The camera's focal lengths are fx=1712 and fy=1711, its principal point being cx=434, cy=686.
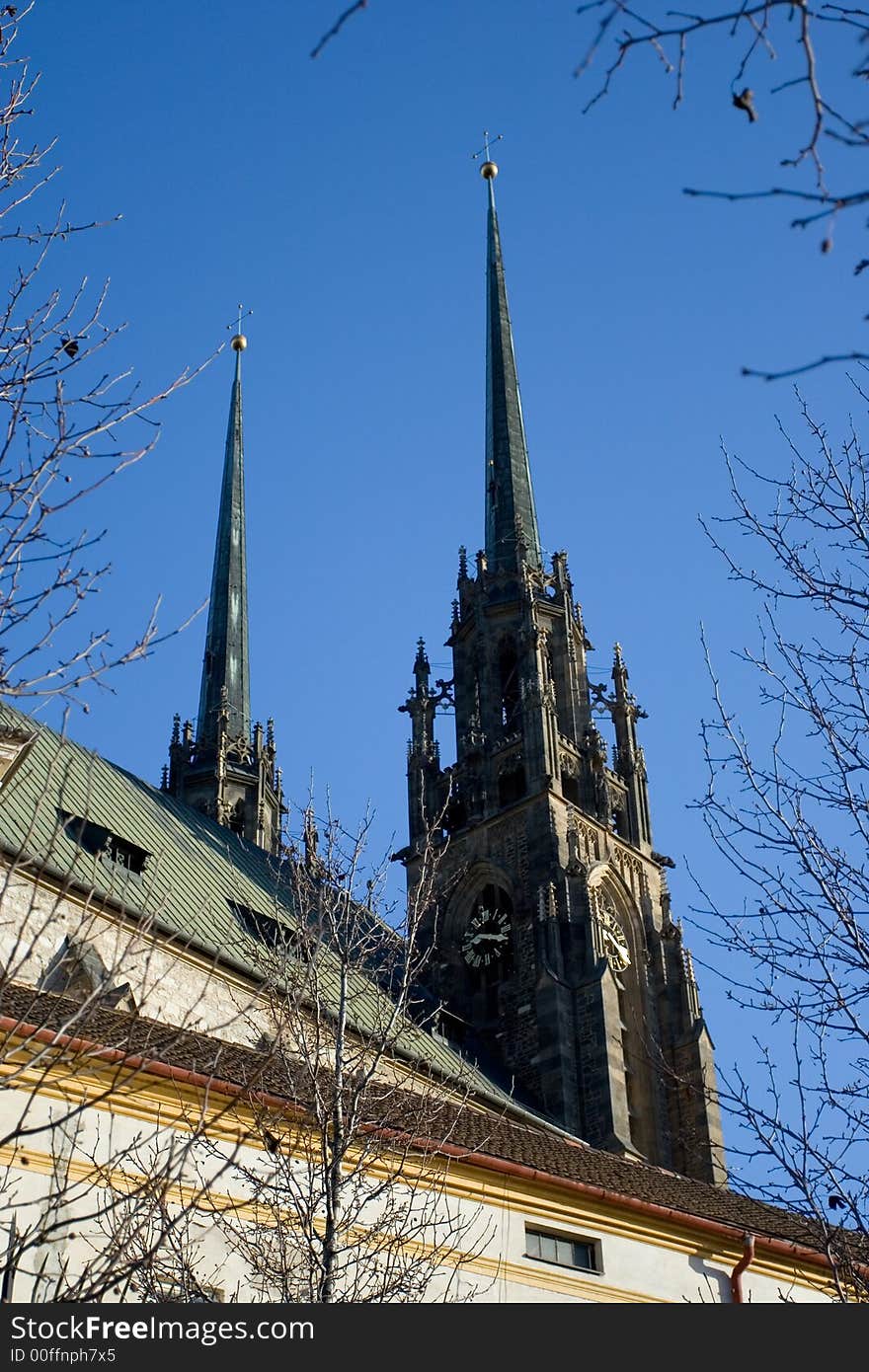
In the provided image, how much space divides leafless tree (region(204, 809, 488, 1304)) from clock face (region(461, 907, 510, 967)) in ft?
72.2

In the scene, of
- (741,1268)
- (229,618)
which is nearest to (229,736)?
(229,618)

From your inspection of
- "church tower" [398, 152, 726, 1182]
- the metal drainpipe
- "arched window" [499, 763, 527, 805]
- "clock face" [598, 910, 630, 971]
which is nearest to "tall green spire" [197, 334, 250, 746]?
"church tower" [398, 152, 726, 1182]

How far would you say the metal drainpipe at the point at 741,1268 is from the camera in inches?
713

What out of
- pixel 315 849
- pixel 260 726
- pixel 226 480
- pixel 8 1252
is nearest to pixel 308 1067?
pixel 315 849

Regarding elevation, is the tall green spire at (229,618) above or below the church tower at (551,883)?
above

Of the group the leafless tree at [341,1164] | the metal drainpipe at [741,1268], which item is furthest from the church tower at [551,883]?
the leafless tree at [341,1164]

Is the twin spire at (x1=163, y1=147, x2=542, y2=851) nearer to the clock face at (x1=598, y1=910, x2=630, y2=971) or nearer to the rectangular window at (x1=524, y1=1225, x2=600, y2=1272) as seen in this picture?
the clock face at (x1=598, y1=910, x2=630, y2=971)

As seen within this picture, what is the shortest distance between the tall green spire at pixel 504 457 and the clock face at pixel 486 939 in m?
11.5

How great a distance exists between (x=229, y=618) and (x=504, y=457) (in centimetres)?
980

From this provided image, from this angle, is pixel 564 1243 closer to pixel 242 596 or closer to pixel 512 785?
Result: pixel 512 785

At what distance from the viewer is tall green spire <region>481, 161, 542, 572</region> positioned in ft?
162

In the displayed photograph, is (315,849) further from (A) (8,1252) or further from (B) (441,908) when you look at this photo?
(B) (441,908)

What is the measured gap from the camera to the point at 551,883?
38.8 metres

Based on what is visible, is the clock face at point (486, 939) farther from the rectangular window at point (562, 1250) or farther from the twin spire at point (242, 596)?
the rectangular window at point (562, 1250)
